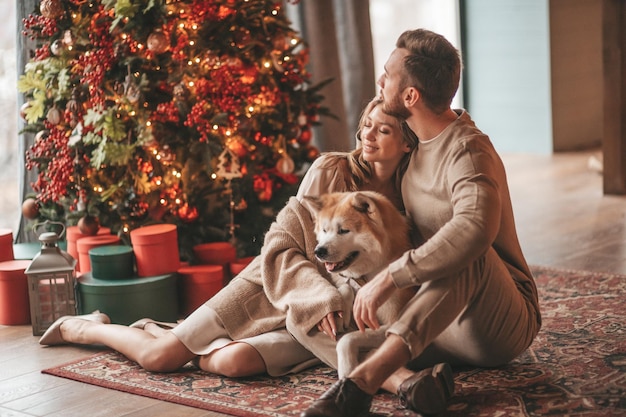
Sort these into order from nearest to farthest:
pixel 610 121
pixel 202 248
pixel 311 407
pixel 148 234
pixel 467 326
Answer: pixel 311 407 → pixel 467 326 → pixel 148 234 → pixel 202 248 → pixel 610 121

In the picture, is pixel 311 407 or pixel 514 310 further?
pixel 514 310

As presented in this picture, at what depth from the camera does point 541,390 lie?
2.47 meters

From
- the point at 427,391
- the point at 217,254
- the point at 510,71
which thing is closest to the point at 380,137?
the point at 427,391

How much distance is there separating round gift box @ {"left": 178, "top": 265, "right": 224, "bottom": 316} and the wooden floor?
52 centimetres

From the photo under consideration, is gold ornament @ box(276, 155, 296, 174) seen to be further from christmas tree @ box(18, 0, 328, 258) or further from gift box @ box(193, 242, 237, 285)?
gift box @ box(193, 242, 237, 285)

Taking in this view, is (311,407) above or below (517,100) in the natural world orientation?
below

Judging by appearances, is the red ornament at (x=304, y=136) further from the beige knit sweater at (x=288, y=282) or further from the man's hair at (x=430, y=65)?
the man's hair at (x=430, y=65)

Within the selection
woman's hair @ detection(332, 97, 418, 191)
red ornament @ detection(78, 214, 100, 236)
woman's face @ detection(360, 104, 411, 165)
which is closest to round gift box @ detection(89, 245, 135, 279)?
red ornament @ detection(78, 214, 100, 236)

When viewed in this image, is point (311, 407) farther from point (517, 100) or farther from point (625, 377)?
point (517, 100)

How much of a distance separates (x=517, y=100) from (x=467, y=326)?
5.16m

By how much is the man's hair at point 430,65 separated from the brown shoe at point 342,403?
77 centimetres

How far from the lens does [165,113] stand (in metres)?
3.58

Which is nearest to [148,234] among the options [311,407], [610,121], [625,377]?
[311,407]

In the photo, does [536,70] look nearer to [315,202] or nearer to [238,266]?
[238,266]
